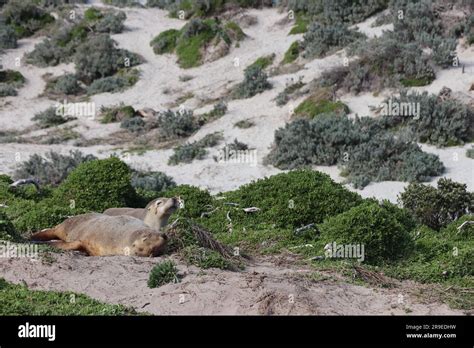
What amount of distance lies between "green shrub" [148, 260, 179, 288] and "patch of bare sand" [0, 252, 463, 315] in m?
0.09

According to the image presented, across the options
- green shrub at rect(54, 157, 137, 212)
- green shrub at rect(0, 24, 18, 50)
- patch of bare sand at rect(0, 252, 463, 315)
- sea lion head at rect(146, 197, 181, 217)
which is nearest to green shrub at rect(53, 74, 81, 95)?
green shrub at rect(0, 24, 18, 50)

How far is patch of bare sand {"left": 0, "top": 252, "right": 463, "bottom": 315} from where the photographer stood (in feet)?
27.1

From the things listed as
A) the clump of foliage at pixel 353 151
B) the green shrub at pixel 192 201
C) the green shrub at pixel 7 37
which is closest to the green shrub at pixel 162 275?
the green shrub at pixel 192 201

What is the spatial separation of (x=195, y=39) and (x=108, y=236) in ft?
83.4

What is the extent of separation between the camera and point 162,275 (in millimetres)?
8969

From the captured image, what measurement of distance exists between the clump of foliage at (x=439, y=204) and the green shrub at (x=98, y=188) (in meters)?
5.35

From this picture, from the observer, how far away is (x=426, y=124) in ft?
74.1

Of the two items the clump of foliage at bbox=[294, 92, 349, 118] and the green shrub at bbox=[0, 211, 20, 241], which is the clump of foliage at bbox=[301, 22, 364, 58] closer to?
the clump of foliage at bbox=[294, 92, 349, 118]

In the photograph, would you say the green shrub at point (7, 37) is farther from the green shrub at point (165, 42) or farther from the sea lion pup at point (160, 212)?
the sea lion pup at point (160, 212)

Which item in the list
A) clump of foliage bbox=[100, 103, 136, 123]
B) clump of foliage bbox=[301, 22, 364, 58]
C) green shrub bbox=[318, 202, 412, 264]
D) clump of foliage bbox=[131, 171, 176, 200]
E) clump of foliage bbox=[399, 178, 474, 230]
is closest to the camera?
green shrub bbox=[318, 202, 412, 264]

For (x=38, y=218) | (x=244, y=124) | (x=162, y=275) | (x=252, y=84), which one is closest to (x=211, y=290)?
(x=162, y=275)

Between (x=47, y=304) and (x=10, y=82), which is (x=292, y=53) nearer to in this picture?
(x=10, y=82)
